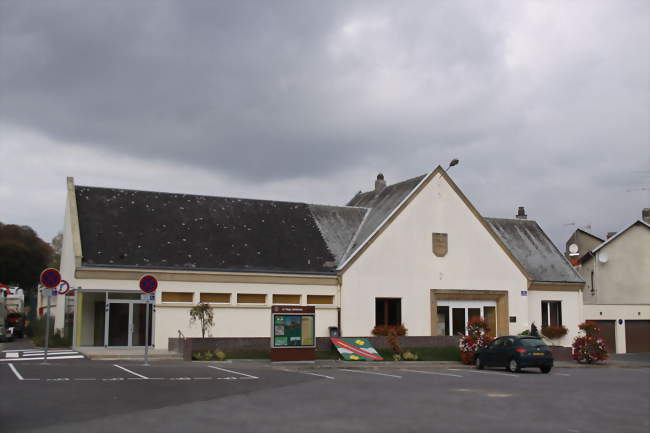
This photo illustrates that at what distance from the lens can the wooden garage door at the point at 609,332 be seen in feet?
143

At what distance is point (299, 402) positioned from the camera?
14844 millimetres

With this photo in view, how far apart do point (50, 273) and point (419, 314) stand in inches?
758

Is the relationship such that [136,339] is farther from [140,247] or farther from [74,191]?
[74,191]

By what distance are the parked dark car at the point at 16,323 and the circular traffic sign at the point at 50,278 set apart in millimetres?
31010

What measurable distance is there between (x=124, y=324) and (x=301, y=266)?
8.77 m

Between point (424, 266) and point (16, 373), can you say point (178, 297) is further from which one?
A: point (16, 373)

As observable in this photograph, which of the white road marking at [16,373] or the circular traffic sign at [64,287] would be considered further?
the circular traffic sign at [64,287]

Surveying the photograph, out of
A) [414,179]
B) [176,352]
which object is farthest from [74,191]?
[414,179]

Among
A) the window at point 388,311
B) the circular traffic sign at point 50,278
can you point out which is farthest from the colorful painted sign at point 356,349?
the circular traffic sign at point 50,278

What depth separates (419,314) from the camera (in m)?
37.4

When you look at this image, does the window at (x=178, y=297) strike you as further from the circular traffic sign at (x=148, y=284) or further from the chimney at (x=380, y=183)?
the chimney at (x=380, y=183)

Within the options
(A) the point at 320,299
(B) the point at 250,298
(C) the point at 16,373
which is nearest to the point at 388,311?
(A) the point at 320,299

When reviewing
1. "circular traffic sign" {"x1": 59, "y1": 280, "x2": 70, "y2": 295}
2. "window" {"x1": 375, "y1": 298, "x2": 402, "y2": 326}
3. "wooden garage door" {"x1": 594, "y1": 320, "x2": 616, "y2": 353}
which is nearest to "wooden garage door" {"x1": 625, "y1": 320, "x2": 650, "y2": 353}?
"wooden garage door" {"x1": 594, "y1": 320, "x2": 616, "y2": 353}

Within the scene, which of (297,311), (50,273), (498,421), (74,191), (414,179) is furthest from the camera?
(414,179)
